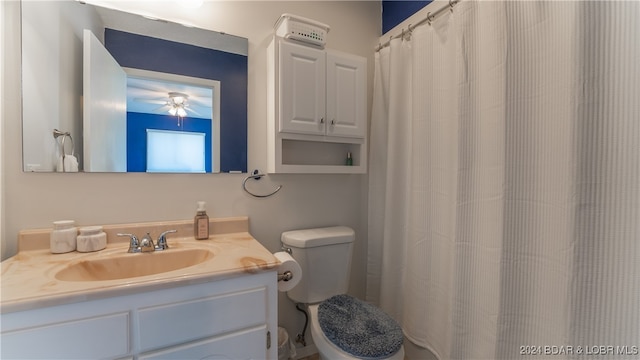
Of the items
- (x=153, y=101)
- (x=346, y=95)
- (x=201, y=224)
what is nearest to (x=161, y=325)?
(x=201, y=224)

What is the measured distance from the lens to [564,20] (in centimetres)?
89

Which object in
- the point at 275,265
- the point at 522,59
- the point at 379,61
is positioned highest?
the point at 379,61

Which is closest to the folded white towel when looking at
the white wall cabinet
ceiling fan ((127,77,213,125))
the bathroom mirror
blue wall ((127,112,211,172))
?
the bathroom mirror

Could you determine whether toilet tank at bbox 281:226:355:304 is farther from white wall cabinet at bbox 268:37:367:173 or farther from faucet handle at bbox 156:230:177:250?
faucet handle at bbox 156:230:177:250

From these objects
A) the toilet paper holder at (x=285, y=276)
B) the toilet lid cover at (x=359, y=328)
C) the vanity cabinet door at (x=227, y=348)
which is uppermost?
the toilet paper holder at (x=285, y=276)

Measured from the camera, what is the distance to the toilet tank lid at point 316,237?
1.42 m

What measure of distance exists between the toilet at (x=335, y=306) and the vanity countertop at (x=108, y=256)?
1.12 feet

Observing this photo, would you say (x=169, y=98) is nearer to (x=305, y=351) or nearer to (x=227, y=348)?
(x=227, y=348)

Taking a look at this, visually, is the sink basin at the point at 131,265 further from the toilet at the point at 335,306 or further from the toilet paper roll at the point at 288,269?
the toilet at the point at 335,306

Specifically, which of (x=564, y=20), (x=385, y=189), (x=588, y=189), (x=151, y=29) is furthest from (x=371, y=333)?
(x=151, y=29)

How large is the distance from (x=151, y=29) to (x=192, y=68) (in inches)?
8.8

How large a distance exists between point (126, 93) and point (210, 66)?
0.39 m

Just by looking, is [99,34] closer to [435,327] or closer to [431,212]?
[431,212]

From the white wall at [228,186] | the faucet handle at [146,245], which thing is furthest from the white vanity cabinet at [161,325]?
the white wall at [228,186]
